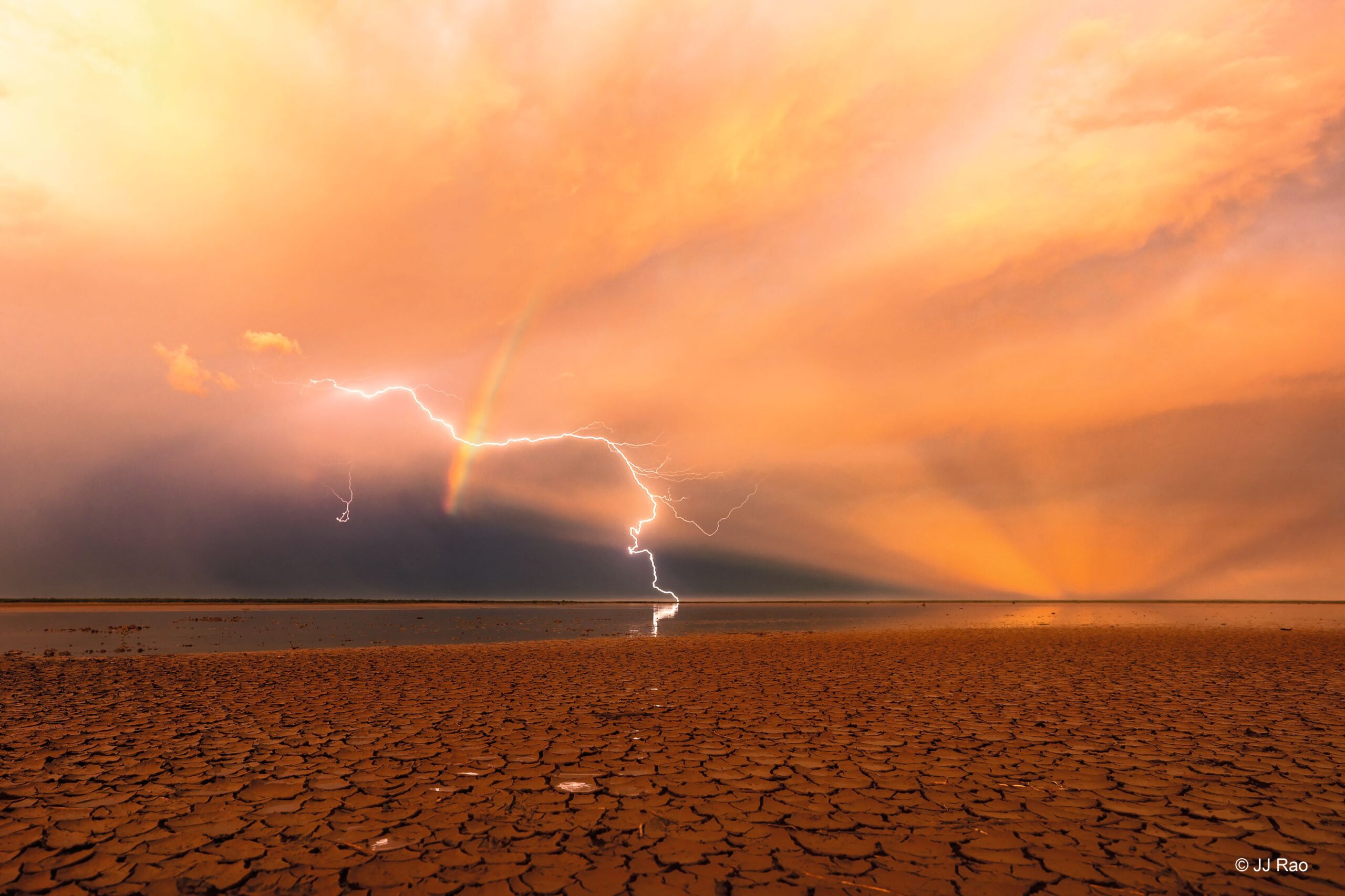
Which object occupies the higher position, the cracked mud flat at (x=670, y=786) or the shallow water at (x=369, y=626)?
the cracked mud flat at (x=670, y=786)

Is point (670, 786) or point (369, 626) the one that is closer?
point (670, 786)

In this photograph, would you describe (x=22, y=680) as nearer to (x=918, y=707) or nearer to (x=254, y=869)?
(x=254, y=869)

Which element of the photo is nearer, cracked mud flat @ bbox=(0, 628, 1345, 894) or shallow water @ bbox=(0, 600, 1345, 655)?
cracked mud flat @ bbox=(0, 628, 1345, 894)

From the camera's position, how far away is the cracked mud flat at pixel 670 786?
3.59m

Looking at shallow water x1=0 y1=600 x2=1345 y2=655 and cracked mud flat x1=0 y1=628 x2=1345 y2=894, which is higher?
cracked mud flat x1=0 y1=628 x2=1345 y2=894

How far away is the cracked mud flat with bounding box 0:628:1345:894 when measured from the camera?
11.8 ft

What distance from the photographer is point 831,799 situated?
477 centimetres

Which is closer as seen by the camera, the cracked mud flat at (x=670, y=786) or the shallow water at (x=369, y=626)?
the cracked mud flat at (x=670, y=786)

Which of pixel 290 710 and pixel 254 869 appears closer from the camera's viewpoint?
pixel 254 869

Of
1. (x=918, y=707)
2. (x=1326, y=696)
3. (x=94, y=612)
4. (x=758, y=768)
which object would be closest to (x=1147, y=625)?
(x=1326, y=696)

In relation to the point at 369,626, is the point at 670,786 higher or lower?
higher

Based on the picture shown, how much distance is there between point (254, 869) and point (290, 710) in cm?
541

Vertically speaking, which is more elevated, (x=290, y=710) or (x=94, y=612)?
(x=290, y=710)

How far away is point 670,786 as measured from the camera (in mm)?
5137
